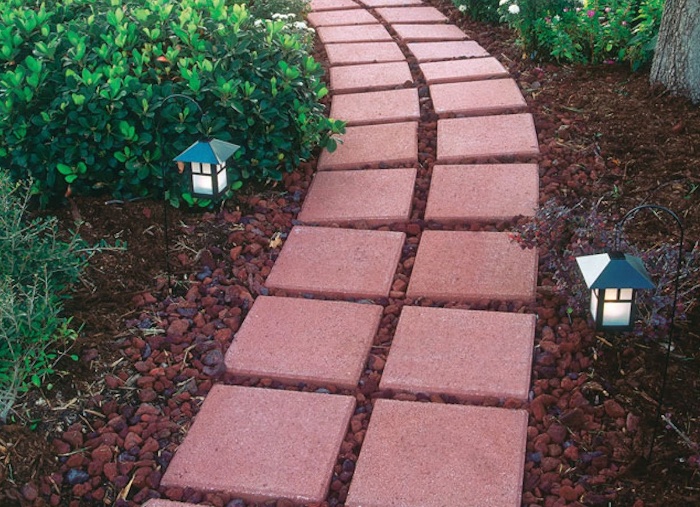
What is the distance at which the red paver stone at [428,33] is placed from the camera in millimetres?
6078

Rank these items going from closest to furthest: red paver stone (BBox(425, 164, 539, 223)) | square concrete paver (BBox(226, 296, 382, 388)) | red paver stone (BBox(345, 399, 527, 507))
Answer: red paver stone (BBox(345, 399, 527, 507))
square concrete paver (BBox(226, 296, 382, 388))
red paver stone (BBox(425, 164, 539, 223))

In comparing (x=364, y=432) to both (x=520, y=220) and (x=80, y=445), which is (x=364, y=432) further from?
(x=520, y=220)

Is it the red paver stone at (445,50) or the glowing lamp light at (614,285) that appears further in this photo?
the red paver stone at (445,50)

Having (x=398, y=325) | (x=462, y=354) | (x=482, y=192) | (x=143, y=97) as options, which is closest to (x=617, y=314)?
(x=462, y=354)

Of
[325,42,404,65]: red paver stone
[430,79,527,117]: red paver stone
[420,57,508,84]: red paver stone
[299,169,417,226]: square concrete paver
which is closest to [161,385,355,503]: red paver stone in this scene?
[299,169,417,226]: square concrete paver

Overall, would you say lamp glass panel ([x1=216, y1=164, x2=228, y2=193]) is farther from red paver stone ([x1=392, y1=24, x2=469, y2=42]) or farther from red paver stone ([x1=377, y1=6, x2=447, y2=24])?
red paver stone ([x1=377, y1=6, x2=447, y2=24])

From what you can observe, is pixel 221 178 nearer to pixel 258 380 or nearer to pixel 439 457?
pixel 258 380

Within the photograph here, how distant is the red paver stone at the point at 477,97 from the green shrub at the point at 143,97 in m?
0.89

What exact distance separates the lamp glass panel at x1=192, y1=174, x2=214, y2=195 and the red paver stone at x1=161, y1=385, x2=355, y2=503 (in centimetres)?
80

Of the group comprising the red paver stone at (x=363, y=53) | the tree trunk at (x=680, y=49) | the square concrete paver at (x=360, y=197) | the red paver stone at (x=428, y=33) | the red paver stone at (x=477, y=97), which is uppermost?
the tree trunk at (x=680, y=49)

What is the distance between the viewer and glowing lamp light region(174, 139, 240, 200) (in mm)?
3158

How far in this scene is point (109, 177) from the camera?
3.82m

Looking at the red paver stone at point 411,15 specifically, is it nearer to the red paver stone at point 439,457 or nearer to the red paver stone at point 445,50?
the red paver stone at point 445,50

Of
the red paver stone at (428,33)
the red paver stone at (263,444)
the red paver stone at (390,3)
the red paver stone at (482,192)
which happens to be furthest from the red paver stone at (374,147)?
the red paver stone at (390,3)
